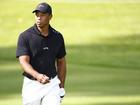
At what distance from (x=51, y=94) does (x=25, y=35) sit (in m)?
0.74

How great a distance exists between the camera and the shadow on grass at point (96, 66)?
17.0 meters

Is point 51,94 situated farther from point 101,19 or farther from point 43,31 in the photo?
point 101,19

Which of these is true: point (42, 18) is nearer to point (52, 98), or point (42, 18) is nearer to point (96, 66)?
point (52, 98)

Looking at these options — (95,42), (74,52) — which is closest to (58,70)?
(74,52)

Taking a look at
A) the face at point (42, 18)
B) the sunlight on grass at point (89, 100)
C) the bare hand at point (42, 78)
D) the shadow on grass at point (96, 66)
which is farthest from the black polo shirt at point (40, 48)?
the shadow on grass at point (96, 66)

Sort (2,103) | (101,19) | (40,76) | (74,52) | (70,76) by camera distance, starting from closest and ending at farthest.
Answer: (40,76), (2,103), (70,76), (74,52), (101,19)

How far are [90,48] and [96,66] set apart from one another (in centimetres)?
457

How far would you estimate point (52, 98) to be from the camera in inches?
383

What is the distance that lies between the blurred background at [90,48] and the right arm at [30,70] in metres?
5.09

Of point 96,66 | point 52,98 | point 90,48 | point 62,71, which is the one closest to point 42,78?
point 52,98

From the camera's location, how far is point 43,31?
9.76 metres

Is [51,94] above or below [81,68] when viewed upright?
above

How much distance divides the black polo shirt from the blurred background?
4.85 metres

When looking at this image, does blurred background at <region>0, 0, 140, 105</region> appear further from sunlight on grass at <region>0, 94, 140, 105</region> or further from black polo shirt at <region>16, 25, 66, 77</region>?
black polo shirt at <region>16, 25, 66, 77</region>
